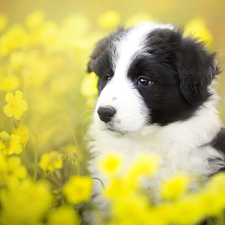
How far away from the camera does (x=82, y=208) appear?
2207 mm

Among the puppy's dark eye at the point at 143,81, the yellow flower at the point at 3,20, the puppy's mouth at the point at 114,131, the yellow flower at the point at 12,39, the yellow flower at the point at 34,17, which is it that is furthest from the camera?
the yellow flower at the point at 34,17

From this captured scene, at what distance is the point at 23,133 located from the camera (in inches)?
71.1

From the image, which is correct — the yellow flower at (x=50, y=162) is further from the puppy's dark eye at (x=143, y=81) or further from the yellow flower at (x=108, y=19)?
the yellow flower at (x=108, y=19)

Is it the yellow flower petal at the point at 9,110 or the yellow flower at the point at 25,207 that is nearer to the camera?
the yellow flower at the point at 25,207

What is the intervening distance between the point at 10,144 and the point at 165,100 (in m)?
1.13

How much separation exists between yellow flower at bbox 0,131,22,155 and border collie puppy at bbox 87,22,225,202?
0.57 meters

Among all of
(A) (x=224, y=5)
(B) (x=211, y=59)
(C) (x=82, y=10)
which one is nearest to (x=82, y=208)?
(B) (x=211, y=59)

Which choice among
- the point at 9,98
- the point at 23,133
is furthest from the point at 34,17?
the point at 23,133

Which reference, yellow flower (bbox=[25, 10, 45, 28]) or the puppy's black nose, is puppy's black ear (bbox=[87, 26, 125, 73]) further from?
the puppy's black nose

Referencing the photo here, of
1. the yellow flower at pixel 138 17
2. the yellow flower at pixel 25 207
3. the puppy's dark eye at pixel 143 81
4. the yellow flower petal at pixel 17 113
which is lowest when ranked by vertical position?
the yellow flower at pixel 25 207

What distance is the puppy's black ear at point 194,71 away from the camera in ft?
6.46

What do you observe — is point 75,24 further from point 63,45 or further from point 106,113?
point 106,113

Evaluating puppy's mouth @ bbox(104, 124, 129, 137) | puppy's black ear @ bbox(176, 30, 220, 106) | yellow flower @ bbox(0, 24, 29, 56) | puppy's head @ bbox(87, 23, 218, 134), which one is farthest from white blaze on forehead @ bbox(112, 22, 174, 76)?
yellow flower @ bbox(0, 24, 29, 56)

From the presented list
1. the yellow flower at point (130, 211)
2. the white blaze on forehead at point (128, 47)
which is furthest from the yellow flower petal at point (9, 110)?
the yellow flower at point (130, 211)
